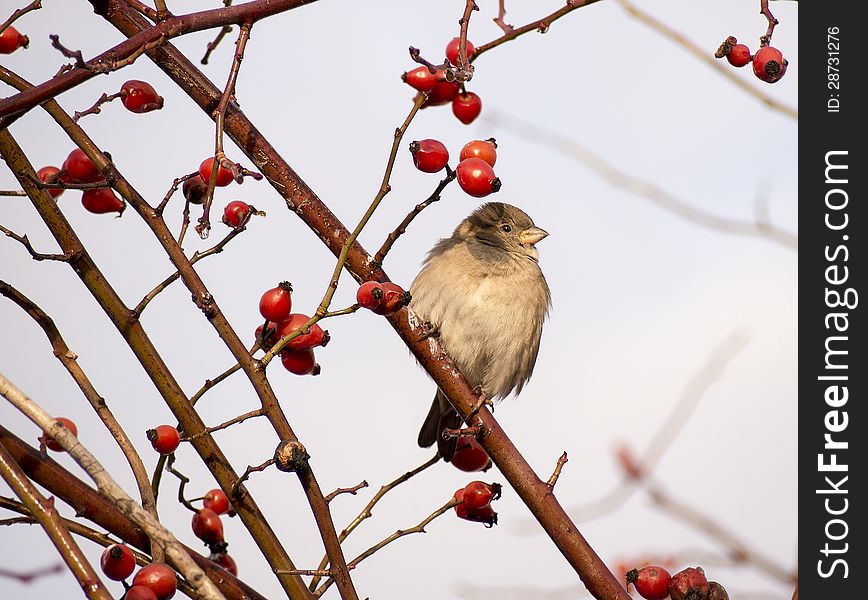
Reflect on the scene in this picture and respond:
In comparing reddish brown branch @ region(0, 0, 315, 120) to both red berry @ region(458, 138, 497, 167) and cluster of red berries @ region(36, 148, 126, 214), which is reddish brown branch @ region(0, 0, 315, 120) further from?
red berry @ region(458, 138, 497, 167)

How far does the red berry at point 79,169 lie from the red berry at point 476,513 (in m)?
1.32

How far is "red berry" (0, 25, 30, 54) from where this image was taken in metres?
2.61

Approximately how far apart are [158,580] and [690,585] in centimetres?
121

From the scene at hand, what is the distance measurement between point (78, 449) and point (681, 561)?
2836mm

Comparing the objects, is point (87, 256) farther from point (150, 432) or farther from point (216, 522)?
point (216, 522)

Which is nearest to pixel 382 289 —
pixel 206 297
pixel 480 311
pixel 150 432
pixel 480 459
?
pixel 206 297

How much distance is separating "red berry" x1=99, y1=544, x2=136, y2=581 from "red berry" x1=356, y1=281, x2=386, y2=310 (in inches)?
29.3

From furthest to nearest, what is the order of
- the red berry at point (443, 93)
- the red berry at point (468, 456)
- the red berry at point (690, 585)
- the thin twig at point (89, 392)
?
the red berry at point (468, 456)
the red berry at point (443, 93)
the red berry at point (690, 585)
the thin twig at point (89, 392)

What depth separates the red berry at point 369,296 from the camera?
7.75 feet

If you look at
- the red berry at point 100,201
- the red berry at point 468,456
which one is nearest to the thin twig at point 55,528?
the red berry at point 100,201

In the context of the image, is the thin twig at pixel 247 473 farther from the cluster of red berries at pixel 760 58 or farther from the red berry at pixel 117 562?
the cluster of red berries at pixel 760 58

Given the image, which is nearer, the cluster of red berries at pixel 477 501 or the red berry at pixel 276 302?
the red berry at pixel 276 302

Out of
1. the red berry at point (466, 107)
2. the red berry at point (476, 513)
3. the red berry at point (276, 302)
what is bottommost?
the red berry at point (476, 513)

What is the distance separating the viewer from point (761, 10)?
2697 mm
